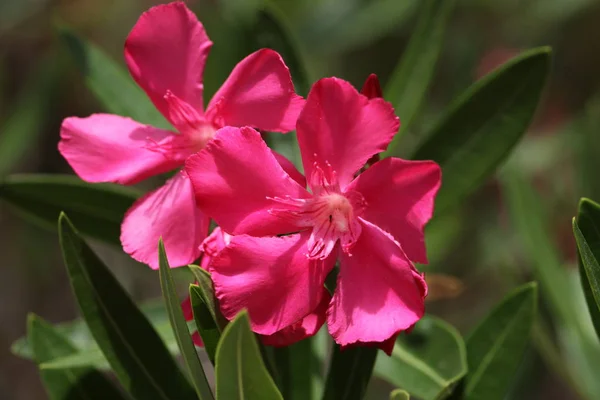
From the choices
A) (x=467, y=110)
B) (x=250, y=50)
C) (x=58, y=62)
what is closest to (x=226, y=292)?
(x=467, y=110)

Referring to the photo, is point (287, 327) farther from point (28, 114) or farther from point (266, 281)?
point (28, 114)

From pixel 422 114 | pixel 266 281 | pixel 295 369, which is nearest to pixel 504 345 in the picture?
pixel 295 369

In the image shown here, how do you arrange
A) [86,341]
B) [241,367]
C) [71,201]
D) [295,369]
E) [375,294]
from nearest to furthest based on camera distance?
[241,367], [375,294], [295,369], [71,201], [86,341]

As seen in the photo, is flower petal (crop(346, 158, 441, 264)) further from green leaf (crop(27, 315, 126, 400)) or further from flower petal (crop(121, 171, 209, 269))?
green leaf (crop(27, 315, 126, 400))

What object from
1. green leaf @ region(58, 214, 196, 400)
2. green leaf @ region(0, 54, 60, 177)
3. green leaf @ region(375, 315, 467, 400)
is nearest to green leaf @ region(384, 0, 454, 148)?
green leaf @ region(375, 315, 467, 400)

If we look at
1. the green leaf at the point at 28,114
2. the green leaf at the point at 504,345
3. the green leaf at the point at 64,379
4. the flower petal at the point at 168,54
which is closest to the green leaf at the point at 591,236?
the green leaf at the point at 504,345

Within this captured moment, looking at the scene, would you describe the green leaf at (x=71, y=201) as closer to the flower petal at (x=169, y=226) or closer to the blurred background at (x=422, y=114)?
the flower petal at (x=169, y=226)
